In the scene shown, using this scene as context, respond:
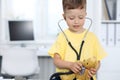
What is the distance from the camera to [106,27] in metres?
2.92

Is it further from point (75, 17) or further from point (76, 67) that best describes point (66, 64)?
point (75, 17)

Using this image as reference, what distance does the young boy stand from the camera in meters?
0.94

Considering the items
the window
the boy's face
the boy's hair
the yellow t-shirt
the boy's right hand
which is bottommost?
the boy's right hand

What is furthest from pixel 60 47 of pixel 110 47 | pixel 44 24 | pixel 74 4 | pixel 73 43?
pixel 44 24

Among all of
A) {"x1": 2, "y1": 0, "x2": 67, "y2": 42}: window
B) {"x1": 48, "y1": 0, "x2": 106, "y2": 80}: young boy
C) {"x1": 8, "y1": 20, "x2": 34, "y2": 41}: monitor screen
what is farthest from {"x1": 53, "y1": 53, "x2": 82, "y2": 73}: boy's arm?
{"x1": 2, "y1": 0, "x2": 67, "y2": 42}: window

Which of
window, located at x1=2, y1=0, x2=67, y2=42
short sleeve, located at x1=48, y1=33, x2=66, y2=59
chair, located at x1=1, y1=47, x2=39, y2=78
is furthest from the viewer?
window, located at x1=2, y1=0, x2=67, y2=42

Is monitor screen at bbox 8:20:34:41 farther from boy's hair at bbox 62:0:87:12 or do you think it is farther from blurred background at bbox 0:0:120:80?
boy's hair at bbox 62:0:87:12

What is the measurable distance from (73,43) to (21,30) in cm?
245

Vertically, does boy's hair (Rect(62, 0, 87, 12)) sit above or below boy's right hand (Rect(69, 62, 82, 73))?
above

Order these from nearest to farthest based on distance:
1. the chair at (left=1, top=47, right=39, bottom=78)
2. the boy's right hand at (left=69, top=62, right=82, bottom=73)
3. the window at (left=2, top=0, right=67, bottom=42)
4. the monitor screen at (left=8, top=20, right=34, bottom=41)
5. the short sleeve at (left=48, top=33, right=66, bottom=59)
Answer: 1. the boy's right hand at (left=69, top=62, right=82, bottom=73)
2. the short sleeve at (left=48, top=33, right=66, bottom=59)
3. the chair at (left=1, top=47, right=39, bottom=78)
4. the monitor screen at (left=8, top=20, right=34, bottom=41)
5. the window at (left=2, top=0, right=67, bottom=42)

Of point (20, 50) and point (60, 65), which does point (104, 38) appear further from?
point (60, 65)

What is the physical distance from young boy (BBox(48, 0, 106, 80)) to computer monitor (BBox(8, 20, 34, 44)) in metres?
2.37

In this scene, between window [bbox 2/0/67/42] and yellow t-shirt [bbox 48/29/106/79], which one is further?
window [bbox 2/0/67/42]

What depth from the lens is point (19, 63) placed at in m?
2.95
